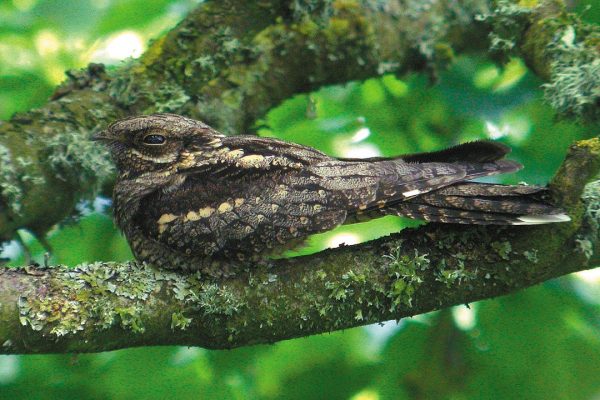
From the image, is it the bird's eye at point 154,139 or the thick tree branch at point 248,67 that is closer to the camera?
the bird's eye at point 154,139

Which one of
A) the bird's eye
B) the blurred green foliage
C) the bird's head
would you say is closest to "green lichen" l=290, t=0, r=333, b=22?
the blurred green foliage

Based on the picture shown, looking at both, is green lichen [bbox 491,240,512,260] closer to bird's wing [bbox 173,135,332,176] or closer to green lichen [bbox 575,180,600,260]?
green lichen [bbox 575,180,600,260]

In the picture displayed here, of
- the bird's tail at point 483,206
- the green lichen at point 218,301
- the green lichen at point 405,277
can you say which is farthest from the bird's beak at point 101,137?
the green lichen at point 405,277

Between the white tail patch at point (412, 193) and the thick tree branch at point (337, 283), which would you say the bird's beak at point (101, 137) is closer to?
the thick tree branch at point (337, 283)

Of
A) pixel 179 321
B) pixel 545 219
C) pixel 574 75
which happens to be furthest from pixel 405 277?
pixel 574 75

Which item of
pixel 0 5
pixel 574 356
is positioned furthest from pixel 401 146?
pixel 0 5

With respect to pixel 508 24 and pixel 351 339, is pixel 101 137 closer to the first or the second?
pixel 351 339
